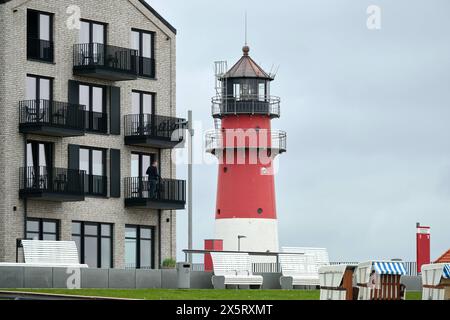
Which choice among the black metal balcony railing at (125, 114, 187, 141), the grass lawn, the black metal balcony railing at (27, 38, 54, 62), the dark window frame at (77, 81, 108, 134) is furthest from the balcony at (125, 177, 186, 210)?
the grass lawn

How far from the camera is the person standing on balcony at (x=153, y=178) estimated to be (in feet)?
201

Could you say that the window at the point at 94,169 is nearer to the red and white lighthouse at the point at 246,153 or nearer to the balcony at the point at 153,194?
the balcony at the point at 153,194

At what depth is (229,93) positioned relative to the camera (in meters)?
74.1

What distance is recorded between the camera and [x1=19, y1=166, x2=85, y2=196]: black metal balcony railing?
56.9m

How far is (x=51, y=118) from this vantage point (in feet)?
189

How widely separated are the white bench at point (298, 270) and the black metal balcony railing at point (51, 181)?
30.3 ft

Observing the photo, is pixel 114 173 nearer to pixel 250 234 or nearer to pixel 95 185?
pixel 95 185

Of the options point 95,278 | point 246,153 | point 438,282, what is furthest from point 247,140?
point 438,282

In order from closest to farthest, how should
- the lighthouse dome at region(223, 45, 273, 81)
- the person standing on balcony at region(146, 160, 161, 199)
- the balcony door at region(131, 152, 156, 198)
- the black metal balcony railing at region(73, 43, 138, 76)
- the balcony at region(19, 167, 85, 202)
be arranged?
the balcony at region(19, 167, 85, 202), the black metal balcony railing at region(73, 43, 138, 76), the person standing on balcony at region(146, 160, 161, 199), the balcony door at region(131, 152, 156, 198), the lighthouse dome at region(223, 45, 273, 81)

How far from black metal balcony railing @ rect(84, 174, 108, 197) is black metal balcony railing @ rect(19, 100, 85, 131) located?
2402mm

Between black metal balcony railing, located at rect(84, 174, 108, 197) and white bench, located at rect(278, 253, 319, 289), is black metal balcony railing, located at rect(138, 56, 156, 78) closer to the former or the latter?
black metal balcony railing, located at rect(84, 174, 108, 197)

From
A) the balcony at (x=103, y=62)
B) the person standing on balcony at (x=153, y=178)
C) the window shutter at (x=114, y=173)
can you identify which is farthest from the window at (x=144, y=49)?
the person standing on balcony at (x=153, y=178)

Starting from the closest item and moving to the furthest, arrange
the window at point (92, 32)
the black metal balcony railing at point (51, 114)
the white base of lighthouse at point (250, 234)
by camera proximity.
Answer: the black metal balcony railing at point (51, 114) → the window at point (92, 32) → the white base of lighthouse at point (250, 234)
